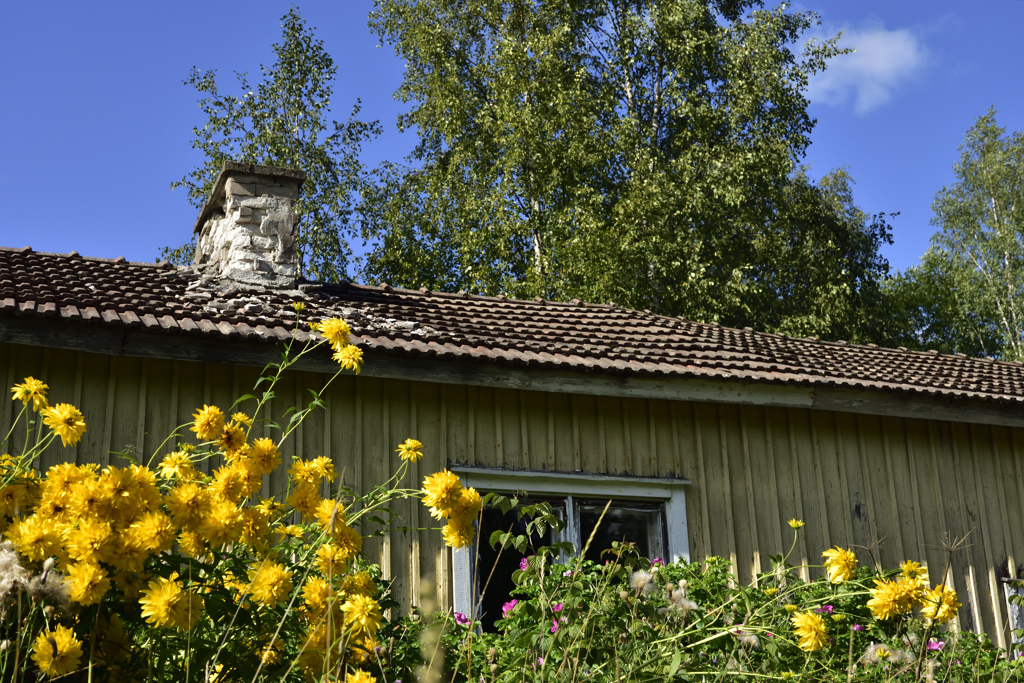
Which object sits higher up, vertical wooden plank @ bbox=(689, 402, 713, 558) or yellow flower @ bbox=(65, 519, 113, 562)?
vertical wooden plank @ bbox=(689, 402, 713, 558)

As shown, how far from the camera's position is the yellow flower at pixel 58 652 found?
204 centimetres

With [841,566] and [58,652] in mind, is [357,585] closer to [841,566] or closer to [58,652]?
[58,652]

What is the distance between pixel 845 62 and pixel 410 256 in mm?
10459

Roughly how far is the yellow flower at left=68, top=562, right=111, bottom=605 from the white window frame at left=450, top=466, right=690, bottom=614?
14.3 feet

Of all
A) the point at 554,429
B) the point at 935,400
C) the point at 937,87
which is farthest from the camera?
the point at 937,87

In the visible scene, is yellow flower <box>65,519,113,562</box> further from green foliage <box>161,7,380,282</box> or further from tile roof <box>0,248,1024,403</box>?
green foliage <box>161,7,380,282</box>

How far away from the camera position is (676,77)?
66.4 ft

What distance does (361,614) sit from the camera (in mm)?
2197

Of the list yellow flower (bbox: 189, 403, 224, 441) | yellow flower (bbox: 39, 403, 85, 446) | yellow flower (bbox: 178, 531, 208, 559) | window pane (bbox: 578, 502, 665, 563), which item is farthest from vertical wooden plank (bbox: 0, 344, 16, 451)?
yellow flower (bbox: 178, 531, 208, 559)

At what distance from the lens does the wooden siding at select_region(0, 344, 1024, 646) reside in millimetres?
6008

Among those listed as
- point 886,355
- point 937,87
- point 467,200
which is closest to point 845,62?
point 937,87

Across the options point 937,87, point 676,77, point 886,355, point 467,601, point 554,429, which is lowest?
point 467,601

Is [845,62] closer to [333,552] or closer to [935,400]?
[935,400]

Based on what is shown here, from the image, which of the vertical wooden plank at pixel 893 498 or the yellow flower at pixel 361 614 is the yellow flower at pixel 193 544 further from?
the vertical wooden plank at pixel 893 498
